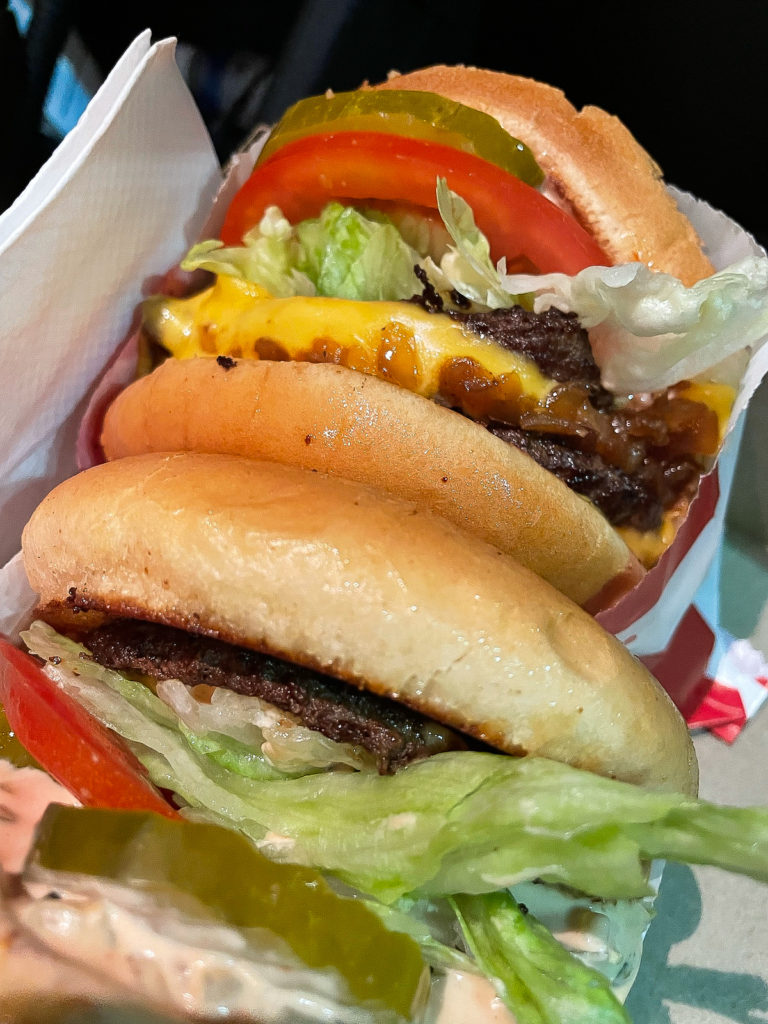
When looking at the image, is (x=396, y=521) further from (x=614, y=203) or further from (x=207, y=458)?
(x=614, y=203)

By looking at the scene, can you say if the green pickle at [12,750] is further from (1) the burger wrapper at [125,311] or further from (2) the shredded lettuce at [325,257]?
(2) the shredded lettuce at [325,257]

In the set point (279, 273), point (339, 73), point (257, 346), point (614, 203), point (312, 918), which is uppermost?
point (339, 73)

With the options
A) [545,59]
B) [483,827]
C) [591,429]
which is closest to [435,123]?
[591,429]

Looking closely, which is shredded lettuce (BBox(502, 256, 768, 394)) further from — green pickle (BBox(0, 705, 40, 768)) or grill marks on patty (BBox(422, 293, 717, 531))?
green pickle (BBox(0, 705, 40, 768))

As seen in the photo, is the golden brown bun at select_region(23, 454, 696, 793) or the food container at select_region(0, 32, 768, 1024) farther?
the food container at select_region(0, 32, 768, 1024)

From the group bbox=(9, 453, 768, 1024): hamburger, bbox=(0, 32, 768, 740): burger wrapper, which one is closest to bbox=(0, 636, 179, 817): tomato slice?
bbox=(9, 453, 768, 1024): hamburger

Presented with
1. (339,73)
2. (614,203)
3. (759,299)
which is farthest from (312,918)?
(339,73)
